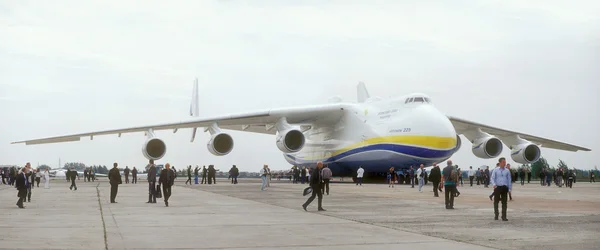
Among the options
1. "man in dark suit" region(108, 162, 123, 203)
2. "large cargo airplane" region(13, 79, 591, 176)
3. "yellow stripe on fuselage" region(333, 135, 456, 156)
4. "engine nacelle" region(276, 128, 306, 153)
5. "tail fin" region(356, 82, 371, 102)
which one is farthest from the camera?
"tail fin" region(356, 82, 371, 102)

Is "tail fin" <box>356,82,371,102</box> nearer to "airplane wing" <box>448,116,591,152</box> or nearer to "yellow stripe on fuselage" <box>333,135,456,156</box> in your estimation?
"airplane wing" <box>448,116,591,152</box>

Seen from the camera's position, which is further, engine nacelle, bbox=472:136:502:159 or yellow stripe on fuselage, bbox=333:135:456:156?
engine nacelle, bbox=472:136:502:159

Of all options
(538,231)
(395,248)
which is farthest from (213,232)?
(538,231)

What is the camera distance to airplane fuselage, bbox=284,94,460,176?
2978 centimetres

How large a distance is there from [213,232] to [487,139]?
2694 cm

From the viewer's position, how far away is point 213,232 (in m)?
10.4

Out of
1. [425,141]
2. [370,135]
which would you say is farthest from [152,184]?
[370,135]

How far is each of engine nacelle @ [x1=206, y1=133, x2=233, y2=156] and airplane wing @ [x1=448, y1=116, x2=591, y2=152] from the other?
11.4 metres

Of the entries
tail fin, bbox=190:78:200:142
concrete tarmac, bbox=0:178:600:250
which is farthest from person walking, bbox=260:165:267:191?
tail fin, bbox=190:78:200:142

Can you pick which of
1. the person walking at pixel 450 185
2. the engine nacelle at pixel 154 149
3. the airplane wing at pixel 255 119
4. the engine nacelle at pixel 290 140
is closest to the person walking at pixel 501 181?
the person walking at pixel 450 185

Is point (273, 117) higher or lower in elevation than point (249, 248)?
higher

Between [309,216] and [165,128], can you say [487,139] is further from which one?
[309,216]

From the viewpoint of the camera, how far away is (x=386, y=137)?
104ft

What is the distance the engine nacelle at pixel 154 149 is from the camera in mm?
32469
